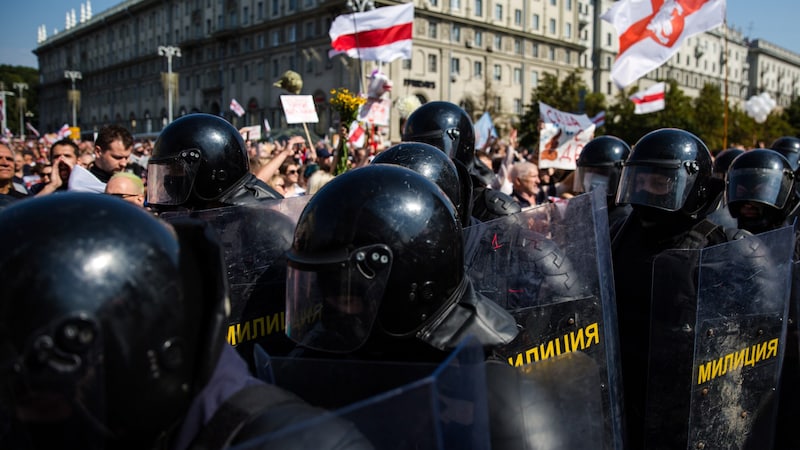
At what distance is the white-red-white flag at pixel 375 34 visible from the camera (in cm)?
912

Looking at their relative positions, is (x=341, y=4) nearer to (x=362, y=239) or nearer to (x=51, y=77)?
(x=362, y=239)

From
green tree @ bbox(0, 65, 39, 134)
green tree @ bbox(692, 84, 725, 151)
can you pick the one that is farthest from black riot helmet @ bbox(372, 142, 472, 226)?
green tree @ bbox(0, 65, 39, 134)

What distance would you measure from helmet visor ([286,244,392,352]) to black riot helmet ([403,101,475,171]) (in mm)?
2584

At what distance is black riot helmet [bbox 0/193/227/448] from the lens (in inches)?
36.9

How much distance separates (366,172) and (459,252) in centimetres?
35

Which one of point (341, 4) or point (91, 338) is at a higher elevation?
point (341, 4)

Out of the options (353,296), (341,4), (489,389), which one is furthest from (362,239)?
(341,4)

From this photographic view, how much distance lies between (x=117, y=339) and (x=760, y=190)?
3961mm

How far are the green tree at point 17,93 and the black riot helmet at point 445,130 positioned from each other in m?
84.8

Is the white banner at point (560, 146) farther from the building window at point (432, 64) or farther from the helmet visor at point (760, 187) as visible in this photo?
the building window at point (432, 64)

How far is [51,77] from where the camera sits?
298ft

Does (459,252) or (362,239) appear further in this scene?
(459,252)

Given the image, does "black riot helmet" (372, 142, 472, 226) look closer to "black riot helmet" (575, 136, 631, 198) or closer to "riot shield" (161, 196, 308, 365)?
"riot shield" (161, 196, 308, 365)

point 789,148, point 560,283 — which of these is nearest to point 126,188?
point 560,283
